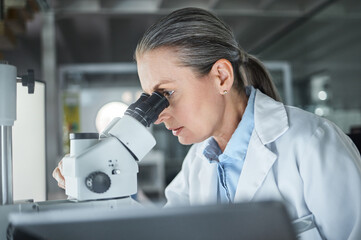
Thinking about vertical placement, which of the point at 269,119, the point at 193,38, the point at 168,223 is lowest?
the point at 168,223

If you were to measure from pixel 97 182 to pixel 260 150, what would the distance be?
21.5 inches

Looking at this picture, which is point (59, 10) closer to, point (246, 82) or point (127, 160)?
point (246, 82)

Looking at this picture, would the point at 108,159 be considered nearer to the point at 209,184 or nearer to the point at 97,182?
the point at 97,182

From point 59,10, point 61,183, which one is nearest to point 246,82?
point 61,183

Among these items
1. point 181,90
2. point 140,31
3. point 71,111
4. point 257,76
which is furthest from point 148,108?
point 140,31

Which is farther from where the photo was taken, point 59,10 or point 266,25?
point 266,25

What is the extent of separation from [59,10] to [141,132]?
10.8ft

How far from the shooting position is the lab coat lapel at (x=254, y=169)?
116cm

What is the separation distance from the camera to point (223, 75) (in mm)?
1195

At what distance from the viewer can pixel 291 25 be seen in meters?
4.28

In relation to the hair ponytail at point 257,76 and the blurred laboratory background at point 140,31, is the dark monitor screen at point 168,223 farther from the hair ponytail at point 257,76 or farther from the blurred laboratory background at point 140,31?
the blurred laboratory background at point 140,31

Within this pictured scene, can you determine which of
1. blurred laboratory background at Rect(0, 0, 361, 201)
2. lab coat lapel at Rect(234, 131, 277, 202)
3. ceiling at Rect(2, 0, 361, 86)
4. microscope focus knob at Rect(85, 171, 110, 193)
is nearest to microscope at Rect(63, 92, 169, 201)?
A: microscope focus knob at Rect(85, 171, 110, 193)

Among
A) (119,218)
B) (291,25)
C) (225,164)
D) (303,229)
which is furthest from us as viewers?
(291,25)

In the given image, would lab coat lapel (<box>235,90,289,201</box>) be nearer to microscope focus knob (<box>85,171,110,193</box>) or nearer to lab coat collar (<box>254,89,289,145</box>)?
lab coat collar (<box>254,89,289,145</box>)
